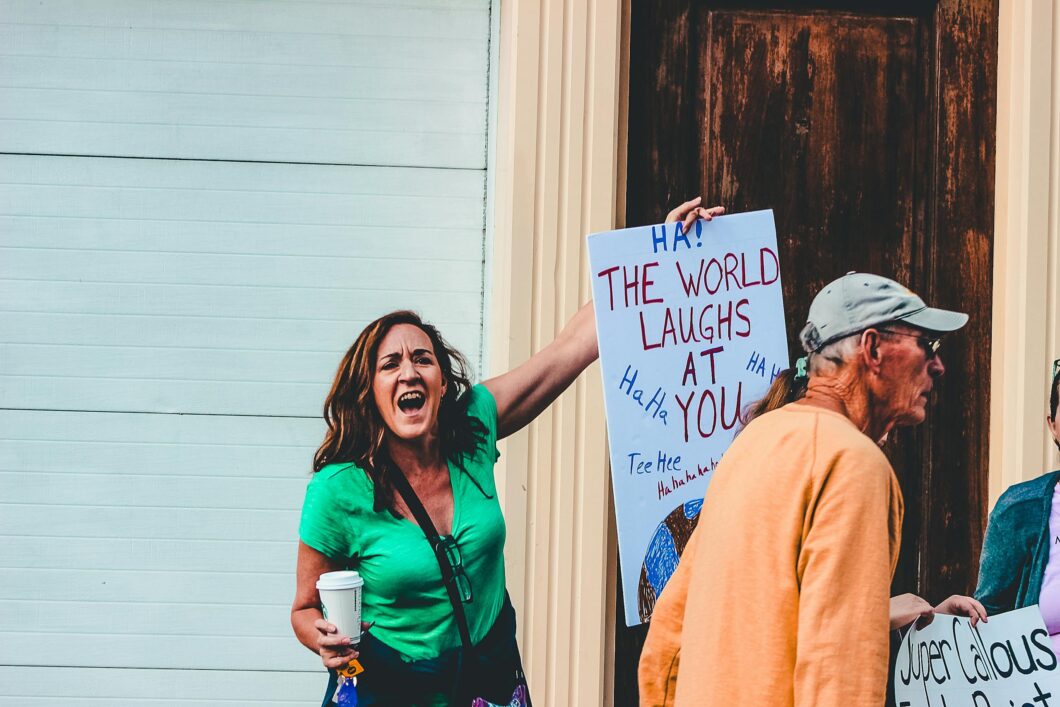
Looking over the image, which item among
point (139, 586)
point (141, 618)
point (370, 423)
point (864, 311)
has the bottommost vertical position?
point (141, 618)

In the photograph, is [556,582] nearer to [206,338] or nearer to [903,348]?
[206,338]

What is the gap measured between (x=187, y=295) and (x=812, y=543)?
3.04 metres

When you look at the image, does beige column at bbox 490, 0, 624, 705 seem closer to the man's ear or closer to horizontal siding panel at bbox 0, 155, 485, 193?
horizontal siding panel at bbox 0, 155, 485, 193

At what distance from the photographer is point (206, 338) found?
4.52 metres

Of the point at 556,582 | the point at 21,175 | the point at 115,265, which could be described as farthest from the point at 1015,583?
the point at 21,175

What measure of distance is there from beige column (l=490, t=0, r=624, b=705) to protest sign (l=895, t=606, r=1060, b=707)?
1.72 m

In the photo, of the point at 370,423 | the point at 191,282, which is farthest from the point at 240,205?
the point at 370,423

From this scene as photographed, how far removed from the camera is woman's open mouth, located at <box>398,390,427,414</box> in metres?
3.13

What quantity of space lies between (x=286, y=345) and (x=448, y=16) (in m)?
1.39

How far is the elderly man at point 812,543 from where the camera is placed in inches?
81.4

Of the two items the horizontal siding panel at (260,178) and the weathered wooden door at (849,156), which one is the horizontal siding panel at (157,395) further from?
the weathered wooden door at (849,156)

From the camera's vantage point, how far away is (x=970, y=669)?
2680mm

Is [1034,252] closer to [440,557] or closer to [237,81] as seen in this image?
[440,557]

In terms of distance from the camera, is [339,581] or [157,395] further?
[157,395]
